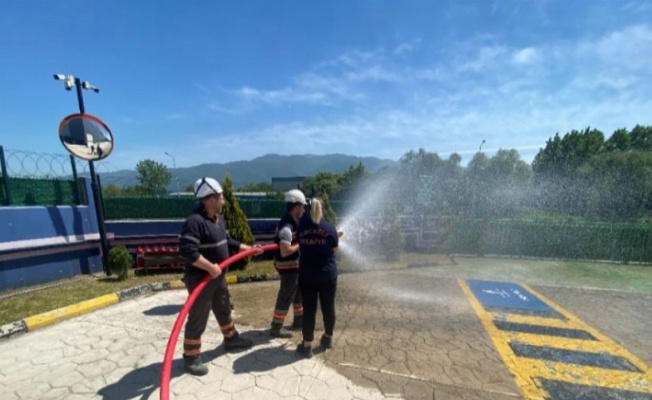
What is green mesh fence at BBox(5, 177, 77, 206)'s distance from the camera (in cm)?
743

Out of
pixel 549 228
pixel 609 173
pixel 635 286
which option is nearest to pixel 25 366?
pixel 635 286

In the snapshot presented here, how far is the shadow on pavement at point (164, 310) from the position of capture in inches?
231

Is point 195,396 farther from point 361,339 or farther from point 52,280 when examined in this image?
point 52,280

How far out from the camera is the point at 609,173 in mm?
42656

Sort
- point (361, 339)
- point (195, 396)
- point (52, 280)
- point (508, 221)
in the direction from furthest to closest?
point (508, 221) < point (52, 280) < point (361, 339) < point (195, 396)

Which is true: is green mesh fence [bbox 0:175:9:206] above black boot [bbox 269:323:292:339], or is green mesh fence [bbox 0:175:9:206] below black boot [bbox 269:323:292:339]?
above

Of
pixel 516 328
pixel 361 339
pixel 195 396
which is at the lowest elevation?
pixel 516 328

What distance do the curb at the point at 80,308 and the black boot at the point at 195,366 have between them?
10.8 ft

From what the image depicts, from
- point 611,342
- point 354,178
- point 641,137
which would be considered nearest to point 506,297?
point 611,342

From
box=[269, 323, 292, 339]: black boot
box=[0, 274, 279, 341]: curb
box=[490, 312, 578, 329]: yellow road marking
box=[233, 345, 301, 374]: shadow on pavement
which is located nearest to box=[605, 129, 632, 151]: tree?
box=[490, 312, 578, 329]: yellow road marking

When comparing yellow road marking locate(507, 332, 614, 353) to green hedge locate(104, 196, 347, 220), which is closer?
yellow road marking locate(507, 332, 614, 353)

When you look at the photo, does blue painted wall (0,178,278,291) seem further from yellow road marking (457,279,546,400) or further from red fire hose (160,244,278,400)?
yellow road marking (457,279,546,400)

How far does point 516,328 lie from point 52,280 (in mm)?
10632

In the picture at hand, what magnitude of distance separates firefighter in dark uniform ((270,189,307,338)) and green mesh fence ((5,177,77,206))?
7.23m
